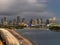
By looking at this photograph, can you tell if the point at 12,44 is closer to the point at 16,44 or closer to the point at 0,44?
the point at 16,44

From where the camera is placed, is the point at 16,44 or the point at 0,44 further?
the point at 0,44

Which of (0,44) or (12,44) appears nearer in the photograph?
(12,44)

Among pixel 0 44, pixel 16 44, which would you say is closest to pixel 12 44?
pixel 16 44
